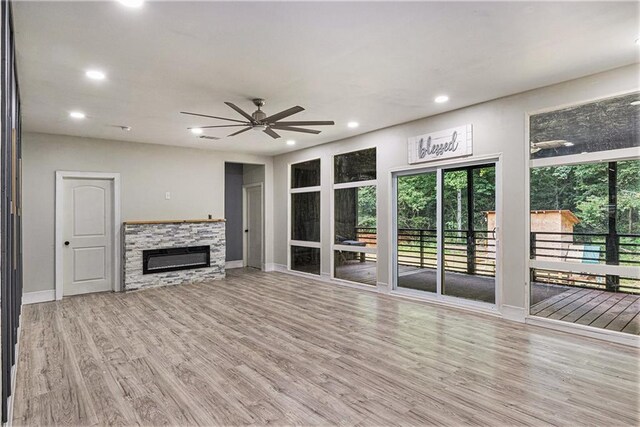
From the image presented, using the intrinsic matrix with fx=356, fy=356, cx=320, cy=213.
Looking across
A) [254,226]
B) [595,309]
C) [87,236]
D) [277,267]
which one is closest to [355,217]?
[277,267]

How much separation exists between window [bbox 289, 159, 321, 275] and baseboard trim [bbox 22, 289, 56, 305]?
4395 mm

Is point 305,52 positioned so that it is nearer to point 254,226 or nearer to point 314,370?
point 314,370

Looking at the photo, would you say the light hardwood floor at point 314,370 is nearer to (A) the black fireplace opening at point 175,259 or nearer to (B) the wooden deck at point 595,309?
(B) the wooden deck at point 595,309

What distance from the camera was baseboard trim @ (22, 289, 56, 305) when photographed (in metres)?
5.66

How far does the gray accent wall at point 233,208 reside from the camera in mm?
9000

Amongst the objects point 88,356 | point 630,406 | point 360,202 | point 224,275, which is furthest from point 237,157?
point 630,406

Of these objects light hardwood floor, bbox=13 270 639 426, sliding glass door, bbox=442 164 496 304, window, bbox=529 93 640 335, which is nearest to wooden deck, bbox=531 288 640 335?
window, bbox=529 93 640 335

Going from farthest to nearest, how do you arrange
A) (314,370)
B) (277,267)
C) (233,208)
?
(233,208), (277,267), (314,370)

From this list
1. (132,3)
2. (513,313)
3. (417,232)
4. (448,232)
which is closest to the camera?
(132,3)

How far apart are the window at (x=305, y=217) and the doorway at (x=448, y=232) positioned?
205cm

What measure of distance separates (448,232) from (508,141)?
1.51 metres

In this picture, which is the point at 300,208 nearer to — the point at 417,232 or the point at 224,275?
the point at 224,275

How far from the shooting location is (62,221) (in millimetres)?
6023

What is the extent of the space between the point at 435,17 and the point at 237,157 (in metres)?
6.11
